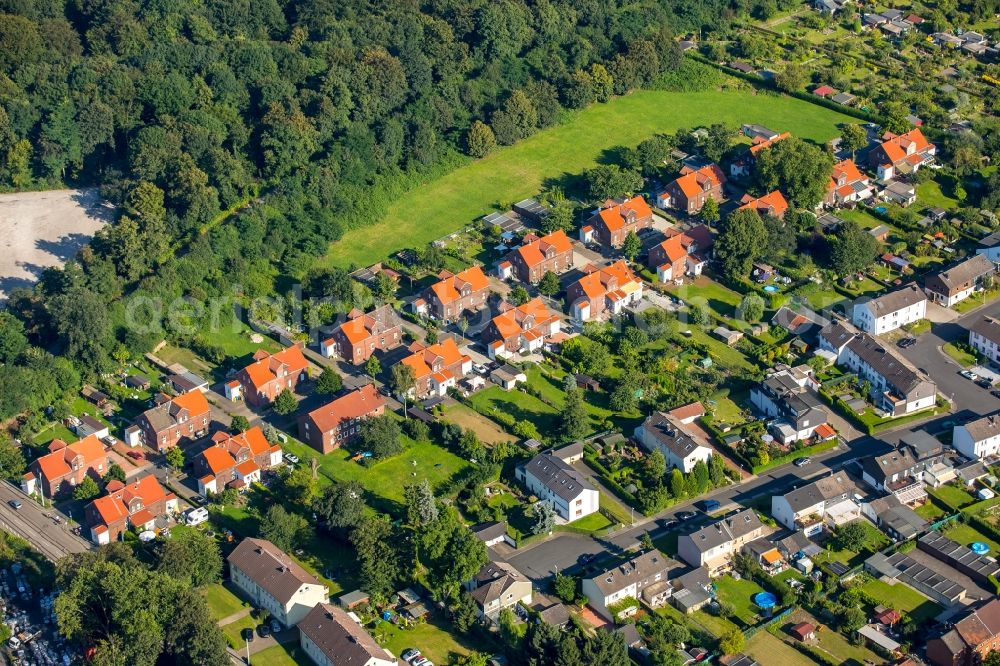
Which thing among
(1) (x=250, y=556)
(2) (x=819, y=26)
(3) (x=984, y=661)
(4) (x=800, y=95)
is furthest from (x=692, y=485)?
(2) (x=819, y=26)

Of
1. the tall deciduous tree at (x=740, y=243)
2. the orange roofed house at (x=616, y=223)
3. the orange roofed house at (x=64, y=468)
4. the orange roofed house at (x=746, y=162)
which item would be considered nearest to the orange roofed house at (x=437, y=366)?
the orange roofed house at (x=616, y=223)

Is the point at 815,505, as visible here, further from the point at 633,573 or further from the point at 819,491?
the point at 633,573

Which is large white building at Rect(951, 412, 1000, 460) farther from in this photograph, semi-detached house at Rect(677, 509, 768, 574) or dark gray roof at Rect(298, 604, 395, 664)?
dark gray roof at Rect(298, 604, 395, 664)

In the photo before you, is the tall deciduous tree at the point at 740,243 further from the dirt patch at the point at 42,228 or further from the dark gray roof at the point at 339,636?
the dirt patch at the point at 42,228

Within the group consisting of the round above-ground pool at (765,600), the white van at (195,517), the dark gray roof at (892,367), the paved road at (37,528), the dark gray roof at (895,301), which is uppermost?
the dark gray roof at (895,301)

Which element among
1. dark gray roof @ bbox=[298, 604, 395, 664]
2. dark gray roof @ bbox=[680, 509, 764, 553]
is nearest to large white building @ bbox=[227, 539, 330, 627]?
dark gray roof @ bbox=[298, 604, 395, 664]

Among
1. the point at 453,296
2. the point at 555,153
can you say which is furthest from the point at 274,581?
the point at 555,153
